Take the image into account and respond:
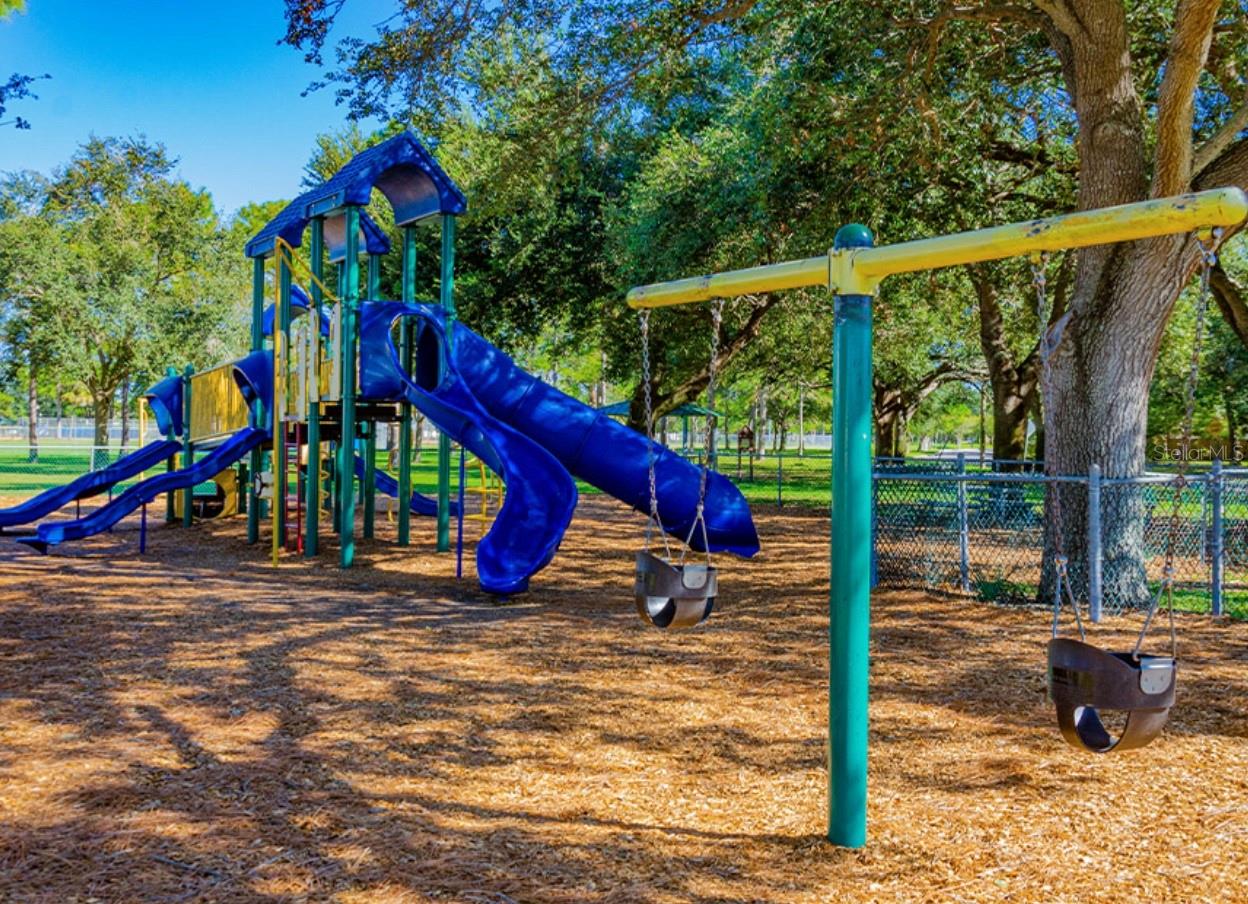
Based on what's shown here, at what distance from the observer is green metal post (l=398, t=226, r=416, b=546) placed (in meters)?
13.5

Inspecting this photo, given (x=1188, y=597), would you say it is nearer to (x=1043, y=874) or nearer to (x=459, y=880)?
(x=1043, y=874)

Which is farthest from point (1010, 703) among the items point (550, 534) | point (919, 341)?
point (919, 341)

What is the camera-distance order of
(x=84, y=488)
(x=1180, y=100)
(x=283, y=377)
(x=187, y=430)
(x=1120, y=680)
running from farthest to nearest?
(x=187, y=430), (x=84, y=488), (x=283, y=377), (x=1180, y=100), (x=1120, y=680)

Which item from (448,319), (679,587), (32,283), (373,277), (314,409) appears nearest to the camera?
(679,587)

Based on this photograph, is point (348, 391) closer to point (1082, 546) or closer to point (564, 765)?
point (1082, 546)

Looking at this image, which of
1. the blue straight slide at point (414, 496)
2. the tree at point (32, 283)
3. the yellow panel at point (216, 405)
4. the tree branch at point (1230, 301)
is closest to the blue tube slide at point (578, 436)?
the yellow panel at point (216, 405)

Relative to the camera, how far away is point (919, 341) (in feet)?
106

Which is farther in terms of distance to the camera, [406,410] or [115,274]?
[115,274]

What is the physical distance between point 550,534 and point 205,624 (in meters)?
3.23

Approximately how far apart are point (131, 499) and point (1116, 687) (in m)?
13.1

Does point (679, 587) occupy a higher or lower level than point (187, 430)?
lower

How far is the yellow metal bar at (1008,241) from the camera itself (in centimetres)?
307

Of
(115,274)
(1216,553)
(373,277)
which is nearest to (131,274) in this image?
(115,274)

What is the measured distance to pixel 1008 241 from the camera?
3457mm
